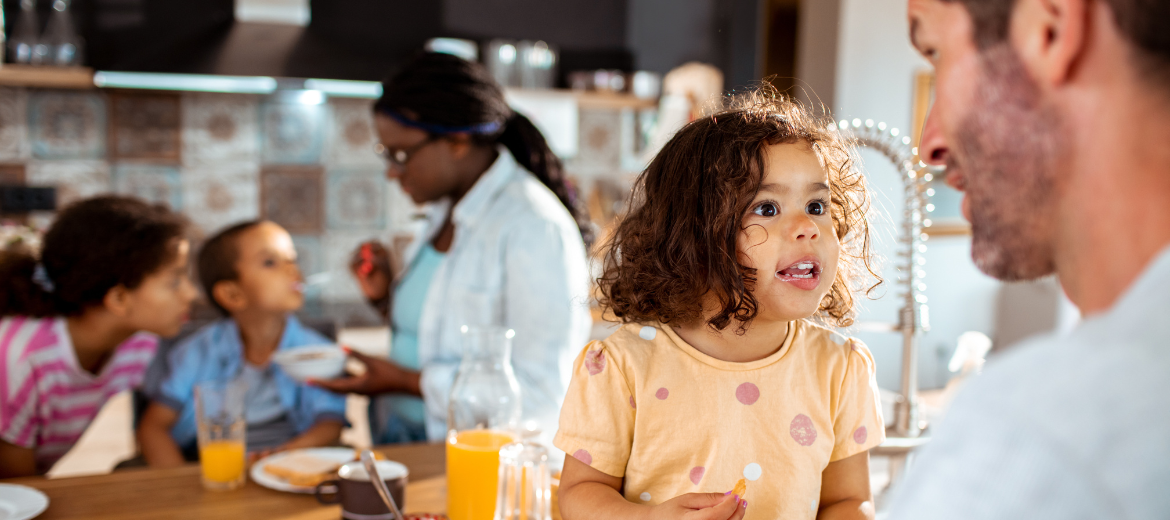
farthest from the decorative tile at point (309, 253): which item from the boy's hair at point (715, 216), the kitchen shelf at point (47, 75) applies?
the boy's hair at point (715, 216)

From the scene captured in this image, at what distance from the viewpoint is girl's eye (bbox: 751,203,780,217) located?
0.80 meters

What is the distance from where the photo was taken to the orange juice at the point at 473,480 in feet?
3.17

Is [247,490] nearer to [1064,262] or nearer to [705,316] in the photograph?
[705,316]

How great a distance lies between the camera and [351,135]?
3633mm

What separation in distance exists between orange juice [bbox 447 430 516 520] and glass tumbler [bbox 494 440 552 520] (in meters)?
0.13

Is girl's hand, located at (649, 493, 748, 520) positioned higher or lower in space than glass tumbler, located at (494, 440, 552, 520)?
higher

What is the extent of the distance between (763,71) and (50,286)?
2266mm

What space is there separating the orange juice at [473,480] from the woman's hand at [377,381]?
0.68 m

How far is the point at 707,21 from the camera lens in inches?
131

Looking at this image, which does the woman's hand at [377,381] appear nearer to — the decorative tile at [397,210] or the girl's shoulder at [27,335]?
the girl's shoulder at [27,335]

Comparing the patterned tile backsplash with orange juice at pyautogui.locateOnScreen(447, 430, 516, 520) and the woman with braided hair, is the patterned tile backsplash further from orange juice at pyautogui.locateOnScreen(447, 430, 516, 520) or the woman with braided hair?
orange juice at pyautogui.locateOnScreen(447, 430, 516, 520)

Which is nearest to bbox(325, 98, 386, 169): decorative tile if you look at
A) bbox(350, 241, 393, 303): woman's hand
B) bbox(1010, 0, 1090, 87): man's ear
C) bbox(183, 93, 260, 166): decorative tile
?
bbox(183, 93, 260, 166): decorative tile

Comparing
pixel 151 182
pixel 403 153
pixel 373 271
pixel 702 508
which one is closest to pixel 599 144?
pixel 151 182

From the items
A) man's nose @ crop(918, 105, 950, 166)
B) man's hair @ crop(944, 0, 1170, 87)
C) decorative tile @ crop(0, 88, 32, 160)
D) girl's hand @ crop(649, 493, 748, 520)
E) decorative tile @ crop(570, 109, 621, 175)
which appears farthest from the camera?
decorative tile @ crop(570, 109, 621, 175)
